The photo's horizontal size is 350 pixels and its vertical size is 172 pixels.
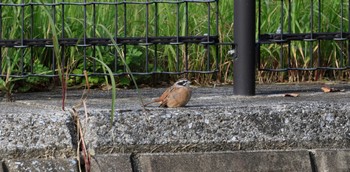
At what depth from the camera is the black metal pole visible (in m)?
4.61

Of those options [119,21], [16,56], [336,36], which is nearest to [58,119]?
[16,56]

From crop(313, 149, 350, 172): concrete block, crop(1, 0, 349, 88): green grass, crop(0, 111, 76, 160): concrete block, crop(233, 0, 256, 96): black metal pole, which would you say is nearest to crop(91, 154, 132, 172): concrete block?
crop(0, 111, 76, 160): concrete block

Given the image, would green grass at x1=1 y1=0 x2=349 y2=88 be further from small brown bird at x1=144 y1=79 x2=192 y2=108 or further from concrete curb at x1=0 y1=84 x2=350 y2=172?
concrete curb at x1=0 y1=84 x2=350 y2=172

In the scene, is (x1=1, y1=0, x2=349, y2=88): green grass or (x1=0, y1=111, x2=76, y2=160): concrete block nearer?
(x1=0, y1=111, x2=76, y2=160): concrete block

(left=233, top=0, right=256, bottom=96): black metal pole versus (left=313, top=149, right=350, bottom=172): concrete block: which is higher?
(left=233, top=0, right=256, bottom=96): black metal pole

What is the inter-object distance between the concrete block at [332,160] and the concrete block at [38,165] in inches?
40.8

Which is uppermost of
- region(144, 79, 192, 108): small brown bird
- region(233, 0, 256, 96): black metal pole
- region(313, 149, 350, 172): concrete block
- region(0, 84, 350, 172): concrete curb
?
region(233, 0, 256, 96): black metal pole

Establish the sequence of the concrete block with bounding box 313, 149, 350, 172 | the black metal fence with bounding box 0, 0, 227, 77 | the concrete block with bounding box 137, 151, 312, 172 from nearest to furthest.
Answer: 1. the concrete block with bounding box 137, 151, 312, 172
2. the concrete block with bounding box 313, 149, 350, 172
3. the black metal fence with bounding box 0, 0, 227, 77

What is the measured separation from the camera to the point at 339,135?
4078mm

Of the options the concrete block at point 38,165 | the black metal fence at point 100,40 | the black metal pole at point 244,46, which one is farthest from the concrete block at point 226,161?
the black metal fence at point 100,40

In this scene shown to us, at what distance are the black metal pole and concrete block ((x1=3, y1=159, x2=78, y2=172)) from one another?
1.20m

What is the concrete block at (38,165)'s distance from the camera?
3.80m

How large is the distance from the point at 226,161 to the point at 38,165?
78 centimetres

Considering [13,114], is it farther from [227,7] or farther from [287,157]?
[227,7]
